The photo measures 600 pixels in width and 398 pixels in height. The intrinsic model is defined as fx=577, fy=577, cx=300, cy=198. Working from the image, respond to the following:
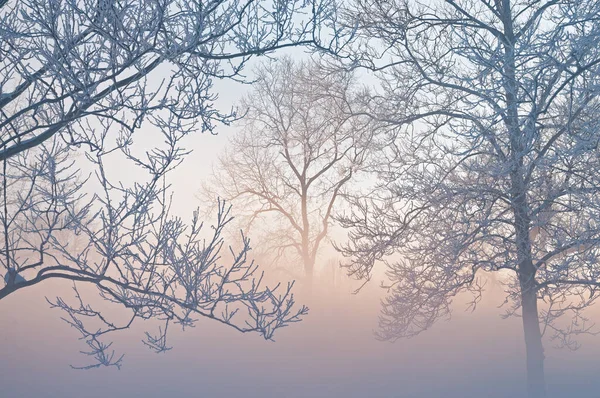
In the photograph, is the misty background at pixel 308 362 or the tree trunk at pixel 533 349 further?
the misty background at pixel 308 362

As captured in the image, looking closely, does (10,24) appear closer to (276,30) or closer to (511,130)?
(276,30)

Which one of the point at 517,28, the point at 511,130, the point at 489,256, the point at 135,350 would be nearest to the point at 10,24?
the point at 511,130

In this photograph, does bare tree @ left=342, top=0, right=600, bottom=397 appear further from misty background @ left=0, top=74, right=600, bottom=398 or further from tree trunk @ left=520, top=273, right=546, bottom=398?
misty background @ left=0, top=74, right=600, bottom=398

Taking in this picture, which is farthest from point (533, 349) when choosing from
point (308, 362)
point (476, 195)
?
point (308, 362)

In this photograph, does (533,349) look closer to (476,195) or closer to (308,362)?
(476,195)

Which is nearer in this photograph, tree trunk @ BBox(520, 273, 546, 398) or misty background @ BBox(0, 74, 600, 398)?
tree trunk @ BBox(520, 273, 546, 398)

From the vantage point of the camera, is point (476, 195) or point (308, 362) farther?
point (308, 362)

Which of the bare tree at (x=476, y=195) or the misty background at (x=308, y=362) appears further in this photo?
the misty background at (x=308, y=362)

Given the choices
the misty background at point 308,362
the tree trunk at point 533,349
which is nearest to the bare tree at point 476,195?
the tree trunk at point 533,349

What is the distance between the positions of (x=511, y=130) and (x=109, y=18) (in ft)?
20.1

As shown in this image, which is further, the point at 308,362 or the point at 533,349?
the point at 308,362

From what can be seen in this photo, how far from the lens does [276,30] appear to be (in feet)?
18.7

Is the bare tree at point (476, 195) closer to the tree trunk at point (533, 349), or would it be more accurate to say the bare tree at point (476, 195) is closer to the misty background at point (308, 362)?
the tree trunk at point (533, 349)

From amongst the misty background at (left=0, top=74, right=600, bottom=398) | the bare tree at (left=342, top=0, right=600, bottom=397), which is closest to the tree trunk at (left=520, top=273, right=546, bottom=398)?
the bare tree at (left=342, top=0, right=600, bottom=397)
